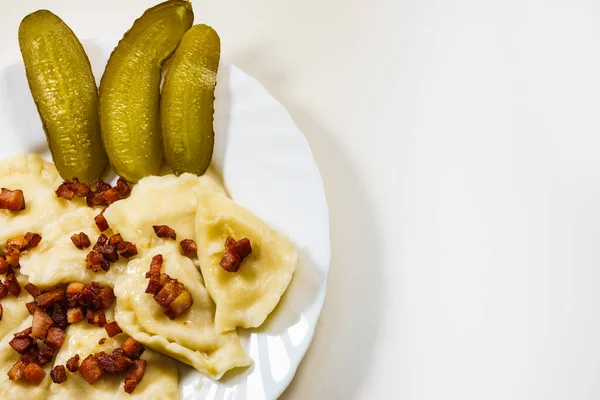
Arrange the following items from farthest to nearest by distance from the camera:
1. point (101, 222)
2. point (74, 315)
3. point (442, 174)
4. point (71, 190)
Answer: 1. point (442, 174)
2. point (71, 190)
3. point (101, 222)
4. point (74, 315)

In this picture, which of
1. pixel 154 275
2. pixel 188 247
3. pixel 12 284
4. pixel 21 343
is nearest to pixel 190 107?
pixel 188 247

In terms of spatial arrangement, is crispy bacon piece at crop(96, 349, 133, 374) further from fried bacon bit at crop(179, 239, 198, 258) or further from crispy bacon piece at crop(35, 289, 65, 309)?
fried bacon bit at crop(179, 239, 198, 258)

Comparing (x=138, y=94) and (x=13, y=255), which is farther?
(x=138, y=94)

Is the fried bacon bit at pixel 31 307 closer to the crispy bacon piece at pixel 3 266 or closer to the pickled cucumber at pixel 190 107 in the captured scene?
the crispy bacon piece at pixel 3 266

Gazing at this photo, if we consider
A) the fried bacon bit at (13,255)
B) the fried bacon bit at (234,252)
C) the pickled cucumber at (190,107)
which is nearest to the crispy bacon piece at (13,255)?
the fried bacon bit at (13,255)

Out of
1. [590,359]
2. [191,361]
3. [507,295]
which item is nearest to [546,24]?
[507,295]

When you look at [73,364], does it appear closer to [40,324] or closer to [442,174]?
[40,324]

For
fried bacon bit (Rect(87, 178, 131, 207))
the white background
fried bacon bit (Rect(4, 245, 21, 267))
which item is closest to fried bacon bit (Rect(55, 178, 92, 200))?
fried bacon bit (Rect(87, 178, 131, 207))
